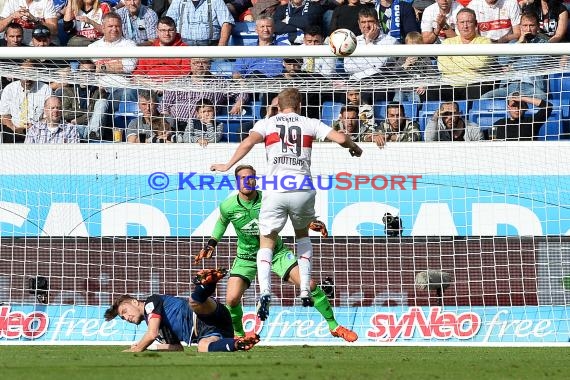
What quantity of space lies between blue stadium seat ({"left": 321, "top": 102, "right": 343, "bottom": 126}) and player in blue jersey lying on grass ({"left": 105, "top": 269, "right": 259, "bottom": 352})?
12.1 ft

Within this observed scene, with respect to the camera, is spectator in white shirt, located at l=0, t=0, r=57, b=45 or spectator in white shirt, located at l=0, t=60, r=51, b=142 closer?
spectator in white shirt, located at l=0, t=60, r=51, b=142

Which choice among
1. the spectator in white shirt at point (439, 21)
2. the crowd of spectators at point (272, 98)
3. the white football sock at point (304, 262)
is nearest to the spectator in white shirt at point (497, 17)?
the spectator in white shirt at point (439, 21)

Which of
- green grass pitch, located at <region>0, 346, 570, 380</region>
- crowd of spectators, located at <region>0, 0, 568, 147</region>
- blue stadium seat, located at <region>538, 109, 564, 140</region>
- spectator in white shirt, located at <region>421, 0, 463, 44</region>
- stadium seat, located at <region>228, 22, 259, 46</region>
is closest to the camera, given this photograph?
green grass pitch, located at <region>0, 346, 570, 380</region>

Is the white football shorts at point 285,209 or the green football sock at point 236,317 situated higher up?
the white football shorts at point 285,209

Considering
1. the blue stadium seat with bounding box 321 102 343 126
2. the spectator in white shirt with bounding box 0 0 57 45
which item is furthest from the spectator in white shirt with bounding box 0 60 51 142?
the blue stadium seat with bounding box 321 102 343 126

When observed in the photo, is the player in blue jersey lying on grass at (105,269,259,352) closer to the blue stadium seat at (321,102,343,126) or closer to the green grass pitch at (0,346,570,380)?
the green grass pitch at (0,346,570,380)

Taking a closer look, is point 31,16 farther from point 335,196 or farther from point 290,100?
point 290,100

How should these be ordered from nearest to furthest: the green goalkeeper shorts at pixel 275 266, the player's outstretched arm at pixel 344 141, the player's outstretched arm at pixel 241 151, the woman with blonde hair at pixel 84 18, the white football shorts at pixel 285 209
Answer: the player's outstretched arm at pixel 241 151 → the player's outstretched arm at pixel 344 141 → the white football shorts at pixel 285 209 → the green goalkeeper shorts at pixel 275 266 → the woman with blonde hair at pixel 84 18

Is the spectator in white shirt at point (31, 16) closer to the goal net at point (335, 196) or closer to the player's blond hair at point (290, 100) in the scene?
the goal net at point (335, 196)

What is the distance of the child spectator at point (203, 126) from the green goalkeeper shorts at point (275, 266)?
269 cm

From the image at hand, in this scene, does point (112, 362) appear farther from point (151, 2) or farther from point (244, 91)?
point (151, 2)

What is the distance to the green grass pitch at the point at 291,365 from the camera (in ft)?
27.2

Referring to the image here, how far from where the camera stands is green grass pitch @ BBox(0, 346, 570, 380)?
8.28 meters

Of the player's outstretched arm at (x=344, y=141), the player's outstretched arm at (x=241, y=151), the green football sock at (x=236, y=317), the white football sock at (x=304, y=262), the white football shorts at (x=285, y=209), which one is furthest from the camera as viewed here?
the green football sock at (x=236, y=317)
